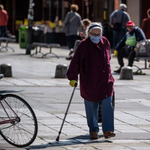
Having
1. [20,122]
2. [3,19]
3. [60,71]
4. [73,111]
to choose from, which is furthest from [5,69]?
[3,19]

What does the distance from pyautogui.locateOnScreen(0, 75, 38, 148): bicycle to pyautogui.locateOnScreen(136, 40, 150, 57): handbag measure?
975 cm

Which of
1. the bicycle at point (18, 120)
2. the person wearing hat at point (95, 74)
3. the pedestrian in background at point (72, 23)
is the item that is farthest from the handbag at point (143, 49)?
the bicycle at point (18, 120)

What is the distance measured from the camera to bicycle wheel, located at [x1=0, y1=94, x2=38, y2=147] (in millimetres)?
7330

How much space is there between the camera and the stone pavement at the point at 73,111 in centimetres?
784

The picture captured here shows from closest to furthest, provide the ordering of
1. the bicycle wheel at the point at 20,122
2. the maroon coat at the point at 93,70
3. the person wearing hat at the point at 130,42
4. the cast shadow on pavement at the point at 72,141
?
1. the bicycle wheel at the point at 20,122
2. the cast shadow on pavement at the point at 72,141
3. the maroon coat at the point at 93,70
4. the person wearing hat at the point at 130,42

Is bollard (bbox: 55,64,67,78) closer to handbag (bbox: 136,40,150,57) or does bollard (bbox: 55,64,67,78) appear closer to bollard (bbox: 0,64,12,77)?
bollard (bbox: 0,64,12,77)

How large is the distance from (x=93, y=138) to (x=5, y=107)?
1432mm

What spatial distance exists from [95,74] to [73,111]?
2308 mm

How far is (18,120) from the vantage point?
736 cm

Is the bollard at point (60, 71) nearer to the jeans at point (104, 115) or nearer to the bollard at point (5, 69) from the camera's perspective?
the bollard at point (5, 69)

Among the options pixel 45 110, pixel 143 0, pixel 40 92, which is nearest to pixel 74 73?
pixel 45 110

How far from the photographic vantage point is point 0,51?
81.1 ft

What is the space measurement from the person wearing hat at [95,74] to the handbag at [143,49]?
870 centimetres

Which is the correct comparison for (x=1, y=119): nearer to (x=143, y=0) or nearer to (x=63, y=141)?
(x=63, y=141)
